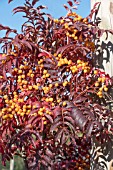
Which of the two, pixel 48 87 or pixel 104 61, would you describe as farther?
pixel 104 61

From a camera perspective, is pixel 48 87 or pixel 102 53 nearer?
pixel 48 87

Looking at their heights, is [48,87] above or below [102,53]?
below

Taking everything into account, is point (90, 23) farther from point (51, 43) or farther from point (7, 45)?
point (7, 45)

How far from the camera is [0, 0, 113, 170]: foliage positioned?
1.63 metres

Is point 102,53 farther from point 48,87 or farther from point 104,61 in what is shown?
point 48,87

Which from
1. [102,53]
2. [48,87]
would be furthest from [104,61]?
[48,87]

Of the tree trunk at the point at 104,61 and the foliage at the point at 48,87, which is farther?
the tree trunk at the point at 104,61

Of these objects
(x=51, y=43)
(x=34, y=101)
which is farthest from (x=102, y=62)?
(x=34, y=101)

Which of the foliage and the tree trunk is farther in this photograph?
the tree trunk

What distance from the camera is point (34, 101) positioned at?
1718 millimetres

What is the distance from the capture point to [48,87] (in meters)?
1.71

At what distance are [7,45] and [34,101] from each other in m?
0.30

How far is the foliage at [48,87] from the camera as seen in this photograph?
1.63 m

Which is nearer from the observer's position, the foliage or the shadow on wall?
the foliage
